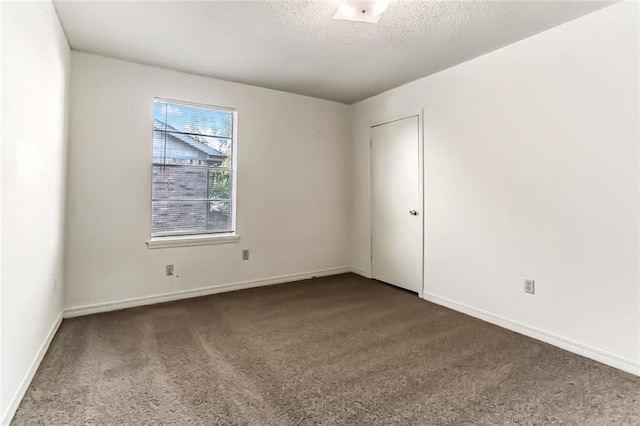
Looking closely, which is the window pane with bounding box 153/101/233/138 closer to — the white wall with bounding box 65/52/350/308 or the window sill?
the white wall with bounding box 65/52/350/308

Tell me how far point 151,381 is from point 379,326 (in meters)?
1.79

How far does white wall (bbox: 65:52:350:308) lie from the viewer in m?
3.08

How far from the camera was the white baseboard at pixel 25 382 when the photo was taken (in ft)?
5.24

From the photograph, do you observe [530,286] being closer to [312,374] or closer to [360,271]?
[312,374]

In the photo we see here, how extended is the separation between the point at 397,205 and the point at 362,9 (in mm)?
2364

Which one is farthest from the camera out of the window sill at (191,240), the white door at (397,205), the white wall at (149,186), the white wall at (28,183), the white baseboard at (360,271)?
the white baseboard at (360,271)

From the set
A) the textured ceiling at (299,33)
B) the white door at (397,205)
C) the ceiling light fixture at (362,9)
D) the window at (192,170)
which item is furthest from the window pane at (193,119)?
the ceiling light fixture at (362,9)

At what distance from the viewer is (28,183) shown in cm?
188

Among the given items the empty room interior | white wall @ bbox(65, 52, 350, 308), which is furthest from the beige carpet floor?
white wall @ bbox(65, 52, 350, 308)

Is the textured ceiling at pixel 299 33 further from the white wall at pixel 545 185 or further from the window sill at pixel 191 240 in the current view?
the window sill at pixel 191 240

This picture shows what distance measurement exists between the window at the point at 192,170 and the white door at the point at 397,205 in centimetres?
186

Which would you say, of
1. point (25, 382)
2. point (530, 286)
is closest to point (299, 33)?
point (530, 286)

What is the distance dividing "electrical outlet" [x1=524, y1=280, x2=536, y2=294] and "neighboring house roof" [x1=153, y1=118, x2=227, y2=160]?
3364mm

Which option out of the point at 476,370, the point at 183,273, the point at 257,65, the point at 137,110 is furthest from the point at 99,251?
the point at 476,370
